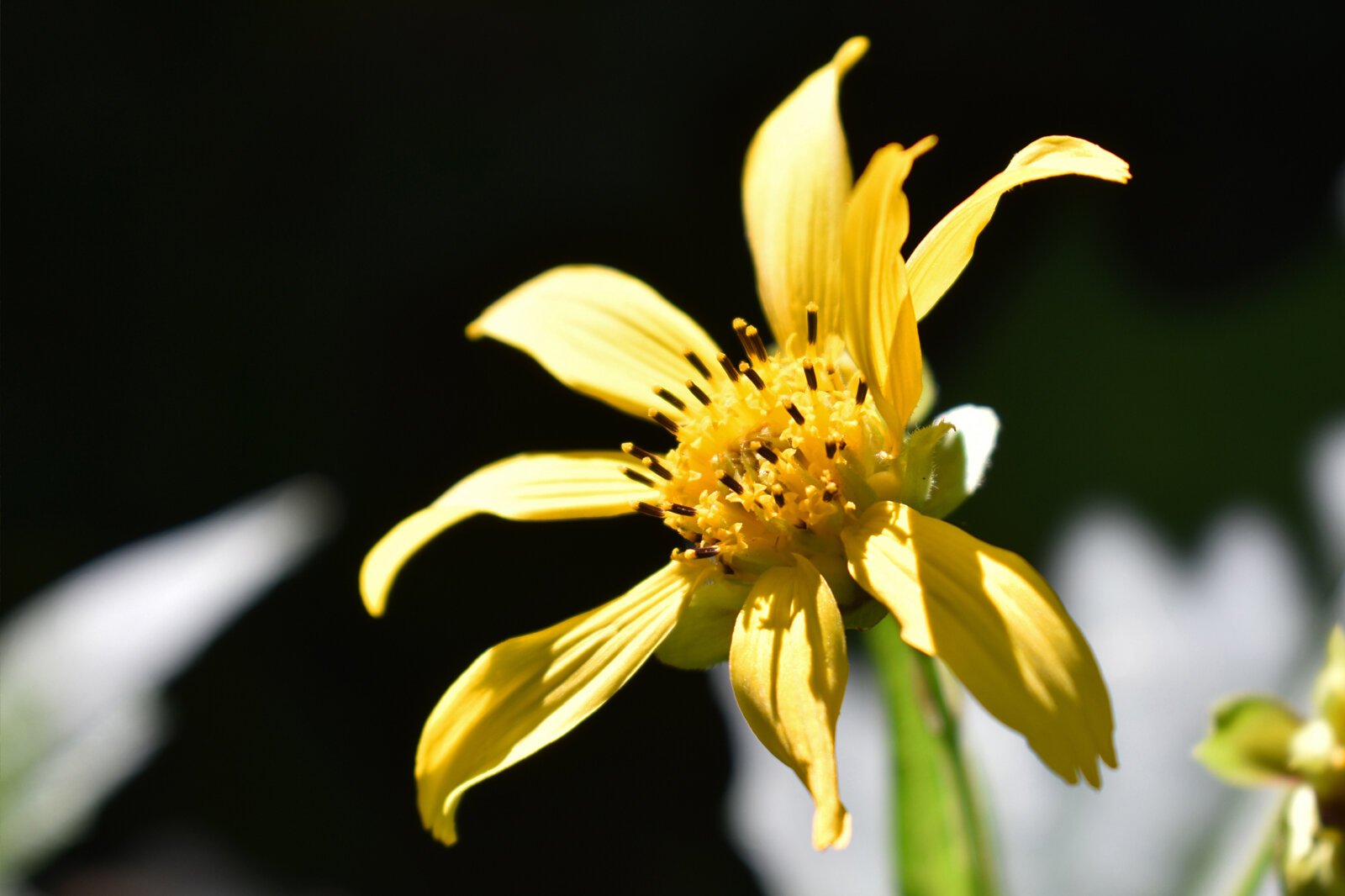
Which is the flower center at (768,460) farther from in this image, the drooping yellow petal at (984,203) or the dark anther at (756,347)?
the drooping yellow petal at (984,203)

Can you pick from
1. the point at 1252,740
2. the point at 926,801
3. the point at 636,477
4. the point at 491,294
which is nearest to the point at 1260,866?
the point at 1252,740

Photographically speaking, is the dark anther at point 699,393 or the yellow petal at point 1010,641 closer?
the yellow petal at point 1010,641

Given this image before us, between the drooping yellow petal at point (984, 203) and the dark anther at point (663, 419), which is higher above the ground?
the drooping yellow petal at point (984, 203)

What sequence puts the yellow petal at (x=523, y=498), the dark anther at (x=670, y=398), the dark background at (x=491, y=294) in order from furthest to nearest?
the dark background at (x=491, y=294), the dark anther at (x=670, y=398), the yellow petal at (x=523, y=498)

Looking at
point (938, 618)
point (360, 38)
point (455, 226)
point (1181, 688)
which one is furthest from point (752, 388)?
point (360, 38)

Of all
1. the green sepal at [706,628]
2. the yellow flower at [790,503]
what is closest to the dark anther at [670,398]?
the yellow flower at [790,503]

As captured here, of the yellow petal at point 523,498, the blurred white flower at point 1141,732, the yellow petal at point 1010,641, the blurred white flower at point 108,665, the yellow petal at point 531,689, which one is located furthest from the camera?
the blurred white flower at point 108,665

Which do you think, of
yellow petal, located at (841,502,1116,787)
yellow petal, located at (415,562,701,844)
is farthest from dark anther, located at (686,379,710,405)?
yellow petal, located at (841,502,1116,787)
